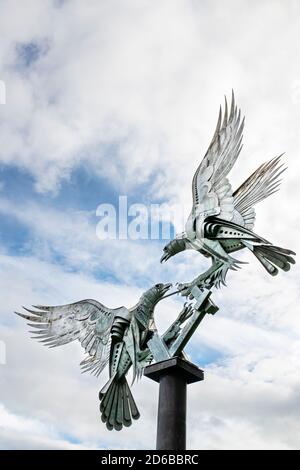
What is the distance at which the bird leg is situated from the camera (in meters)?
14.3

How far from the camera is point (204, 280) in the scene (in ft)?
47.3

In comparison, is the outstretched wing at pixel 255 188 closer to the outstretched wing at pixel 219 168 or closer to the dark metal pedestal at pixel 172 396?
the outstretched wing at pixel 219 168

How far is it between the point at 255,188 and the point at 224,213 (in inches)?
40.9

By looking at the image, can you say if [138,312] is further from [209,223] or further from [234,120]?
[234,120]

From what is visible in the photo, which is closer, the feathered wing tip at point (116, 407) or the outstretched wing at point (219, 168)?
the feathered wing tip at point (116, 407)

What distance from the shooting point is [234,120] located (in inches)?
616

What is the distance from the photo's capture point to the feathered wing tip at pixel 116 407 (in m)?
14.2

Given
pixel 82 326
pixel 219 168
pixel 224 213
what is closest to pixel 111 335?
pixel 82 326

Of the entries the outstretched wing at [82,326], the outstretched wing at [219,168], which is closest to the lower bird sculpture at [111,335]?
the outstretched wing at [82,326]

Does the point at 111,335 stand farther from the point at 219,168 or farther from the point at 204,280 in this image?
the point at 219,168

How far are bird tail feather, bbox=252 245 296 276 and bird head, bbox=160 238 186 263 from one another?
2.29m

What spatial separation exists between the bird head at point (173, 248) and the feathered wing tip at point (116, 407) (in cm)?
361
